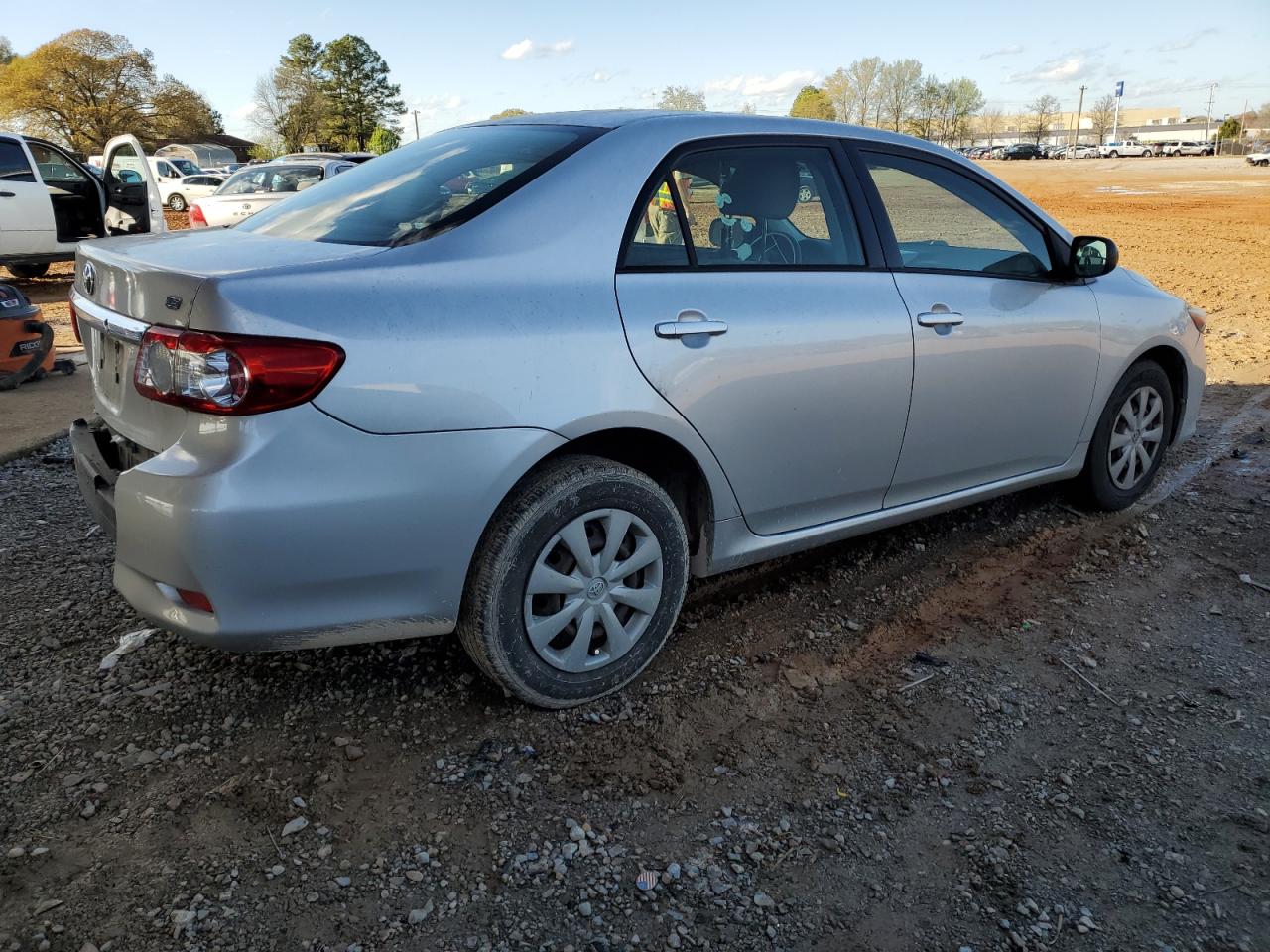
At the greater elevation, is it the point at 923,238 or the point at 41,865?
the point at 923,238

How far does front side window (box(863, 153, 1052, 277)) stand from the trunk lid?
1920mm

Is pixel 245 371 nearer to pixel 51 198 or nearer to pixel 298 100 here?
pixel 51 198

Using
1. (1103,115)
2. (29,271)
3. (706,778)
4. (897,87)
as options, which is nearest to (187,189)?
(29,271)

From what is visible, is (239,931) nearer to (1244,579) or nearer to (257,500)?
(257,500)

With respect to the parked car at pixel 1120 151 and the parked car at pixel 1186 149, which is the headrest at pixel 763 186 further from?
the parked car at pixel 1120 151

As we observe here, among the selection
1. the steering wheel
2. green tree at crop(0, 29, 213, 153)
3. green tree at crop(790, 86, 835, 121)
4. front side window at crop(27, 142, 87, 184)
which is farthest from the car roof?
green tree at crop(790, 86, 835, 121)

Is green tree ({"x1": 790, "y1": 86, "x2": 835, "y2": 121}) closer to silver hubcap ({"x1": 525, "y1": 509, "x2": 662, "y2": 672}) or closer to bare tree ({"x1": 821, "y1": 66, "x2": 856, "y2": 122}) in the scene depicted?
bare tree ({"x1": 821, "y1": 66, "x2": 856, "y2": 122})

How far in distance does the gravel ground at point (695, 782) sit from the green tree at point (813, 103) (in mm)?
86298

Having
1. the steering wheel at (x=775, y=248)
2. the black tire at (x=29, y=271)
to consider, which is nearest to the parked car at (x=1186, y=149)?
the black tire at (x=29, y=271)

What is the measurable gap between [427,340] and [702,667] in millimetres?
1444

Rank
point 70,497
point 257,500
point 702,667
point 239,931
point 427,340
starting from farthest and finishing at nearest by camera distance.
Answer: point 70,497 < point 702,667 < point 427,340 < point 257,500 < point 239,931

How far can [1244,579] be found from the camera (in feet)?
12.9

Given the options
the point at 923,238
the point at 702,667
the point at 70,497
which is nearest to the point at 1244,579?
the point at 923,238

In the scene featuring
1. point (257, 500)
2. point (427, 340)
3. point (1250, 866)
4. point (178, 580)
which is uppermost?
point (427, 340)
